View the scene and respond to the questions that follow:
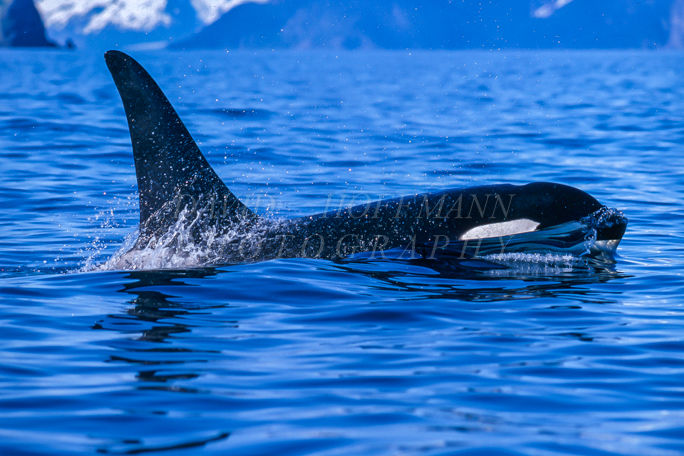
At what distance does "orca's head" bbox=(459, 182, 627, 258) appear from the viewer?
8.72m

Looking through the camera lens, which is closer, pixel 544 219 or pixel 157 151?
pixel 157 151

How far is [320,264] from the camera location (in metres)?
8.82

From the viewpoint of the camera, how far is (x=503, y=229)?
28.9 ft

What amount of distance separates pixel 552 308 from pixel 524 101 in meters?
28.7

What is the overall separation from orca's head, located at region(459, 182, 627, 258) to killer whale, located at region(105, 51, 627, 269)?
0.01 m

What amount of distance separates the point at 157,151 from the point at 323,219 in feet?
6.36

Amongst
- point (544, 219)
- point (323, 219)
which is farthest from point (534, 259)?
point (323, 219)

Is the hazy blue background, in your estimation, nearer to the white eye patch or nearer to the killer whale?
the killer whale

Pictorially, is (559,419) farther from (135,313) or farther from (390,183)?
(390,183)

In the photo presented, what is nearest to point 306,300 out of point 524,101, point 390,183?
point 390,183

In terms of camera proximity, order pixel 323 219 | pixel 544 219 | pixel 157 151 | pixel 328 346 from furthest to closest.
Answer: pixel 323 219
pixel 544 219
pixel 157 151
pixel 328 346

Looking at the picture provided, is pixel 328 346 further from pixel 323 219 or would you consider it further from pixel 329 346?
pixel 323 219

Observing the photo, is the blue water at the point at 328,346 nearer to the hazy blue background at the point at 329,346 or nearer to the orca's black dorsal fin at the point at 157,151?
the hazy blue background at the point at 329,346

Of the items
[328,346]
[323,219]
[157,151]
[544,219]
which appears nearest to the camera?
[328,346]
